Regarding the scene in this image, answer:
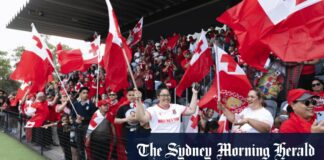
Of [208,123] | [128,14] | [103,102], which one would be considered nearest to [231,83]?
[208,123]

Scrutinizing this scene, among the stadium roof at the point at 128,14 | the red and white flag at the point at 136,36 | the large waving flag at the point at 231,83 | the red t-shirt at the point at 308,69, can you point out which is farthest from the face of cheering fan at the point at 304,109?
the stadium roof at the point at 128,14

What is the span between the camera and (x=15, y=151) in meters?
9.19

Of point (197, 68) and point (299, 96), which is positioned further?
point (197, 68)

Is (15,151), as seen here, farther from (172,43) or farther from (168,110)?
(168,110)

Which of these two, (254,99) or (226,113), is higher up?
(254,99)

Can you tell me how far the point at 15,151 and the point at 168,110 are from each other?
6.55 metres

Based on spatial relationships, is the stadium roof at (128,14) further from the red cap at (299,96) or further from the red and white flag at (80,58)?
the red cap at (299,96)

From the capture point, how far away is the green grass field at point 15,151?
830cm

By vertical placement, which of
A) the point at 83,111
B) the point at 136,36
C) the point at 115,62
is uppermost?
the point at 136,36

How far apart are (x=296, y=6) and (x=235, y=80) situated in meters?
1.36

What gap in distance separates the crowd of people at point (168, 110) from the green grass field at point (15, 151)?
0.40 metres

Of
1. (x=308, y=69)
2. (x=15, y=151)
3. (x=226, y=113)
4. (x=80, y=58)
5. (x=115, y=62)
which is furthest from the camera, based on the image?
(x=15, y=151)

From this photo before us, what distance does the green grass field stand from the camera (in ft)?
27.2

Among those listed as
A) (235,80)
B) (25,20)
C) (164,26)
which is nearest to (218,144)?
(235,80)
